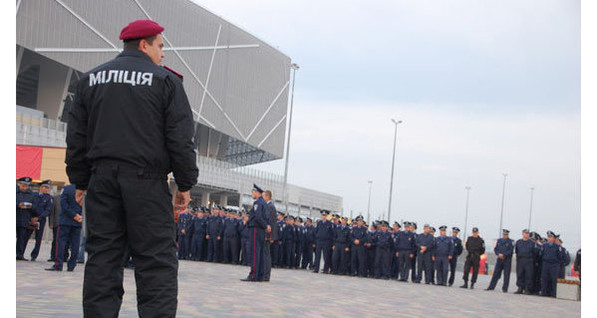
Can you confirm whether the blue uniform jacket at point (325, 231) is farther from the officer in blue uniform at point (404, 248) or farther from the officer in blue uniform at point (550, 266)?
the officer in blue uniform at point (550, 266)

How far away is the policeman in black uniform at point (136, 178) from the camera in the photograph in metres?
4.24

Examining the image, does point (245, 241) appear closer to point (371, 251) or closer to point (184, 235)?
point (184, 235)

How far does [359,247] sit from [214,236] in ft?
16.0

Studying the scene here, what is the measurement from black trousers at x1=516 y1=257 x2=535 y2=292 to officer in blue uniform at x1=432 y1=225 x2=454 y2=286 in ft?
6.73

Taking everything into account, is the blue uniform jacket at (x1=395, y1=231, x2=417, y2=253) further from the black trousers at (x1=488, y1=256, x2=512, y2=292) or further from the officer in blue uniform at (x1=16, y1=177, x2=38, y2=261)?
the officer in blue uniform at (x1=16, y1=177, x2=38, y2=261)

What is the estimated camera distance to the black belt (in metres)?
4.23

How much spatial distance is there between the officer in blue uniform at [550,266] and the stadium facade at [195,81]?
53.4 feet

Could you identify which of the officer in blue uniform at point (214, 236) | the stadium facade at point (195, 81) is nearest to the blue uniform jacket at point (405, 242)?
the officer in blue uniform at point (214, 236)

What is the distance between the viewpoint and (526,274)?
62.7ft

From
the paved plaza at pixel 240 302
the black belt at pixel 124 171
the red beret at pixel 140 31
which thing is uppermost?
the red beret at pixel 140 31

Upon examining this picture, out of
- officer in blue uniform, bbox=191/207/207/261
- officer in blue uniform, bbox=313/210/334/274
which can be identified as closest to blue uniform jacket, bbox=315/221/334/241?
officer in blue uniform, bbox=313/210/334/274

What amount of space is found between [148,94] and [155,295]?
1.24 m

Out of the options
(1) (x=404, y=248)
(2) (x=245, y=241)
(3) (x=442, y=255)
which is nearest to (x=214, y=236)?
(2) (x=245, y=241)

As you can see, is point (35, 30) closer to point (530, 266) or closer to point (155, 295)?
point (530, 266)
